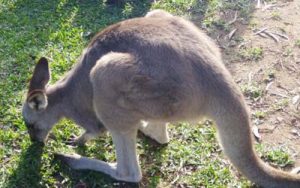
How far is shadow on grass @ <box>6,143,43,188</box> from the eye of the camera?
3.96 metres

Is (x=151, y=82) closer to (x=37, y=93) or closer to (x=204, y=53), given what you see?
(x=204, y=53)

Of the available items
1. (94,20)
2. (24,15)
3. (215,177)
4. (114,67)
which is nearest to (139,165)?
(215,177)

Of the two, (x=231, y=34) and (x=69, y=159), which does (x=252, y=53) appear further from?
(x=69, y=159)

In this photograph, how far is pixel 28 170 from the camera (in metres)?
4.06

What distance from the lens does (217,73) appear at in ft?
11.8

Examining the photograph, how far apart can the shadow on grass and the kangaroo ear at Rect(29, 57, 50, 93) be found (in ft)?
1.81

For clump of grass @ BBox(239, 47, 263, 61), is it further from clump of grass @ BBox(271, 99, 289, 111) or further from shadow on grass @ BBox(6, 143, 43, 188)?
shadow on grass @ BBox(6, 143, 43, 188)

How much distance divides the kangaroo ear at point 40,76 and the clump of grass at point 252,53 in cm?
224

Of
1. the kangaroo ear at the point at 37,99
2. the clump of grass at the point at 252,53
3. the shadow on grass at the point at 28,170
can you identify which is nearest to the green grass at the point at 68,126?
the shadow on grass at the point at 28,170

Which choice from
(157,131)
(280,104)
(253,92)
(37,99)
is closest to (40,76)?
(37,99)

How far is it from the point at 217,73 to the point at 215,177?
3.00ft

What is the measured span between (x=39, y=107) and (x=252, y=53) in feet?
8.09

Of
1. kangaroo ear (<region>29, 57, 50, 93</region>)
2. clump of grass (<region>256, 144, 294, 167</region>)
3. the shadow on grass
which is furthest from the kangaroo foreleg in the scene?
clump of grass (<region>256, 144, 294, 167</region>)

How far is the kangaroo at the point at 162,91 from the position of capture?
3.54 m
